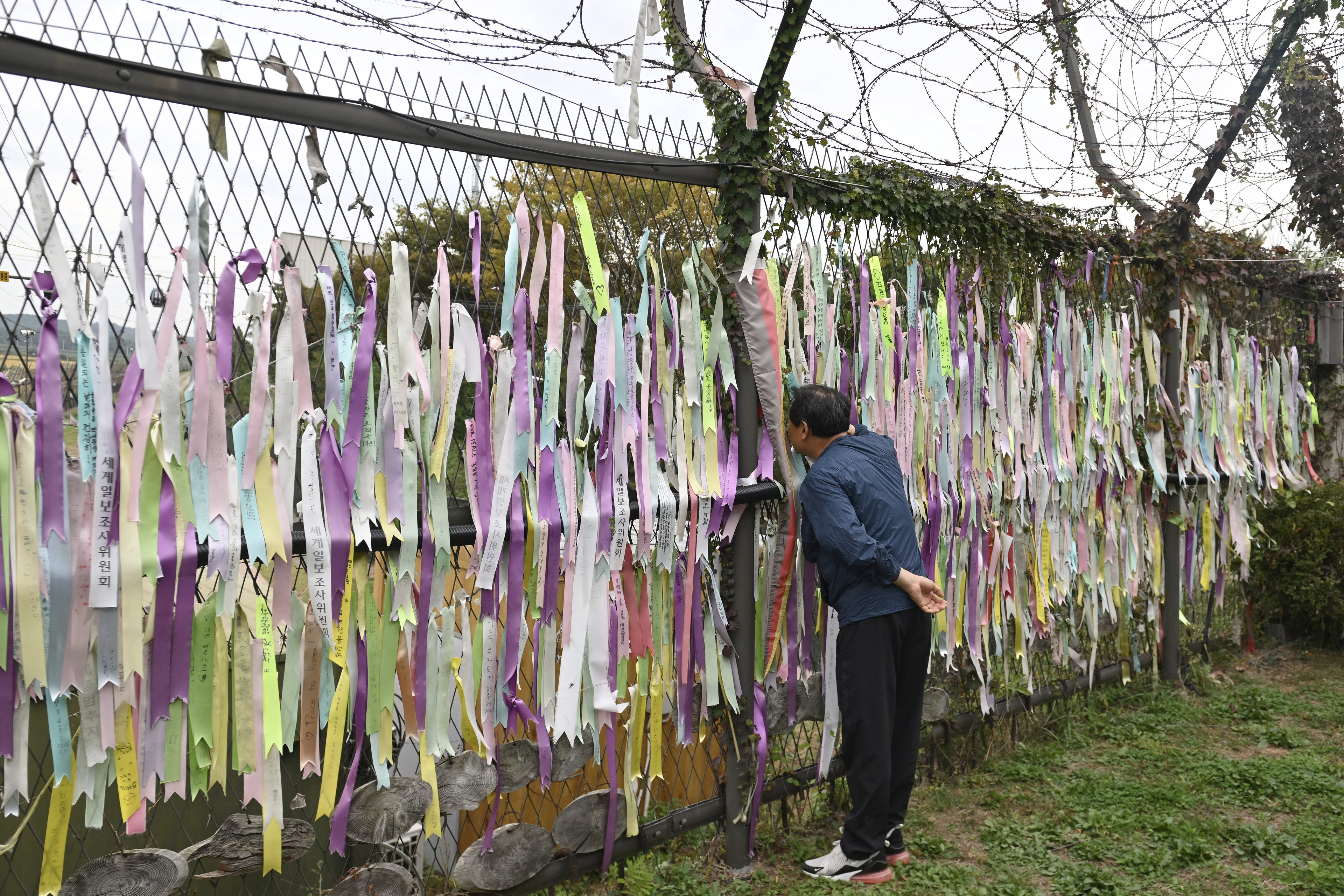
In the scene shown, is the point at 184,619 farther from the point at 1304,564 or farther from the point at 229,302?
the point at 1304,564

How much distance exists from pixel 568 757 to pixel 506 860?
32 centimetres

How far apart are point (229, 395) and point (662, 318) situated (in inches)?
49.5

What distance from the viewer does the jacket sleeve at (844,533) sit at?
9.47 feet

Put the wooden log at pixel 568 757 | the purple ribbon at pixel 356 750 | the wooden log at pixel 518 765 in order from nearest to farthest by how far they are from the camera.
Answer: the purple ribbon at pixel 356 750 < the wooden log at pixel 518 765 < the wooden log at pixel 568 757

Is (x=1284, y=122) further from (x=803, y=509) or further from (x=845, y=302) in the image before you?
(x=803, y=509)

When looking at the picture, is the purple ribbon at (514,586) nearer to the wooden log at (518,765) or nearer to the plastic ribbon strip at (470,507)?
the plastic ribbon strip at (470,507)

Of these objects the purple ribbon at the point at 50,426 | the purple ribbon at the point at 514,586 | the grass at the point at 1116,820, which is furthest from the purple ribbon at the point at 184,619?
the grass at the point at 1116,820

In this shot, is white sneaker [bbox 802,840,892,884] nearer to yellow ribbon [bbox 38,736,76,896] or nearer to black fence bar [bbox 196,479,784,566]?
black fence bar [bbox 196,479,784,566]

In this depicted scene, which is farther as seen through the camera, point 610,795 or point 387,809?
point 610,795

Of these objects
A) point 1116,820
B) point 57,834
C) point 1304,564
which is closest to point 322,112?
point 57,834

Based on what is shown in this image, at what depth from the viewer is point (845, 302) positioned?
11.6 feet

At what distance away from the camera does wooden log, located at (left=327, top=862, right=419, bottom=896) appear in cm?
238

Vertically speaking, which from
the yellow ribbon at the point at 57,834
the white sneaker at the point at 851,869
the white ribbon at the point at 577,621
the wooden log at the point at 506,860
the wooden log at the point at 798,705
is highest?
the white ribbon at the point at 577,621

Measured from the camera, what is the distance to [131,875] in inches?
81.3
